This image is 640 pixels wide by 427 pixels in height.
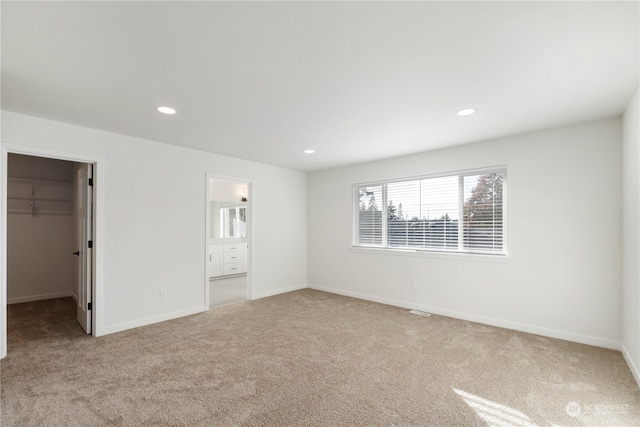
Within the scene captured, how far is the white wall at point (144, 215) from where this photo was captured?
347 centimetres

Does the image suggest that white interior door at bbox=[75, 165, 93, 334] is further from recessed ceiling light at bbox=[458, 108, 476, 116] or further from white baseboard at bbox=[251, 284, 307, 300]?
recessed ceiling light at bbox=[458, 108, 476, 116]

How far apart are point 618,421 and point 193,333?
12.6ft

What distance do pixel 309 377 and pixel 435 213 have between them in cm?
304

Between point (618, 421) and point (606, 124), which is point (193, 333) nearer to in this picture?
point (618, 421)

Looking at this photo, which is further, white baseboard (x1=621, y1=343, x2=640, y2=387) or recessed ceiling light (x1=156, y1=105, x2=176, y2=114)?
recessed ceiling light (x1=156, y1=105, x2=176, y2=114)

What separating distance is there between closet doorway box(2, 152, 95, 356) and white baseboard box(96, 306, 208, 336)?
1434 mm

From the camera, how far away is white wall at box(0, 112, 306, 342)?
347cm

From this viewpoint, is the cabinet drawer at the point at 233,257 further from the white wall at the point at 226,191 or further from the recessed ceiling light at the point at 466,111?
the recessed ceiling light at the point at 466,111

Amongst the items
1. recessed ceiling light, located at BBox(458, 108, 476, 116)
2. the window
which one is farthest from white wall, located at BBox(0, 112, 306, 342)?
recessed ceiling light, located at BBox(458, 108, 476, 116)

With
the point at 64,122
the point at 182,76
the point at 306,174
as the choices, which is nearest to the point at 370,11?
the point at 182,76

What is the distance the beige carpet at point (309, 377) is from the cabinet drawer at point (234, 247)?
11.2 ft

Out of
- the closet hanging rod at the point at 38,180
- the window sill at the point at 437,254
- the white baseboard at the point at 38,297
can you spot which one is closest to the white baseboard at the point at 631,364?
the window sill at the point at 437,254

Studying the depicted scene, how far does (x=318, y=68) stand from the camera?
2160 millimetres

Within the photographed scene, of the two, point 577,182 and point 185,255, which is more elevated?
point 577,182
